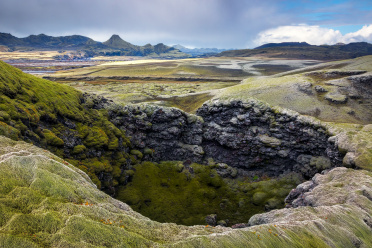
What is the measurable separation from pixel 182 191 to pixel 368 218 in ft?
144

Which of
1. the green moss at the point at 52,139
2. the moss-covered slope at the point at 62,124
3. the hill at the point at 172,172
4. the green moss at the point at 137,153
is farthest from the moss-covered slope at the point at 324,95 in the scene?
the green moss at the point at 52,139

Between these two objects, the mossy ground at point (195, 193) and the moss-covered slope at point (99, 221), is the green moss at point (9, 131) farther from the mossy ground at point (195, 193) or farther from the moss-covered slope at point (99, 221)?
the mossy ground at point (195, 193)

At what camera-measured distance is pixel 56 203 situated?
20906mm

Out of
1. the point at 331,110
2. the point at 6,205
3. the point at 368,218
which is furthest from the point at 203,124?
the point at 6,205

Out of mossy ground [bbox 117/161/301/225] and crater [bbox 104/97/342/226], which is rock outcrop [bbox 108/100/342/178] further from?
mossy ground [bbox 117/161/301/225]

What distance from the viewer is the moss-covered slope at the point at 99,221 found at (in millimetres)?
17516

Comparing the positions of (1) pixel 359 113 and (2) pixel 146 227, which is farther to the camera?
(1) pixel 359 113

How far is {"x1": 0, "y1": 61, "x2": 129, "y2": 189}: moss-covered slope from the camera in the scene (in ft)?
139

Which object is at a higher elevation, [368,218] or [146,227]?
[146,227]

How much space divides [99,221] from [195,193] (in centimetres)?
4429

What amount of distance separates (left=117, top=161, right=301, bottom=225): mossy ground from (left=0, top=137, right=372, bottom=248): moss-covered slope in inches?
966

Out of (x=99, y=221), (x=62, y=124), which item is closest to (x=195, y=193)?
(x=62, y=124)

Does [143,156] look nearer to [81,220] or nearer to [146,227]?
[146,227]

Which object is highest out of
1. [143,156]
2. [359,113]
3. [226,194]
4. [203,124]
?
[359,113]
